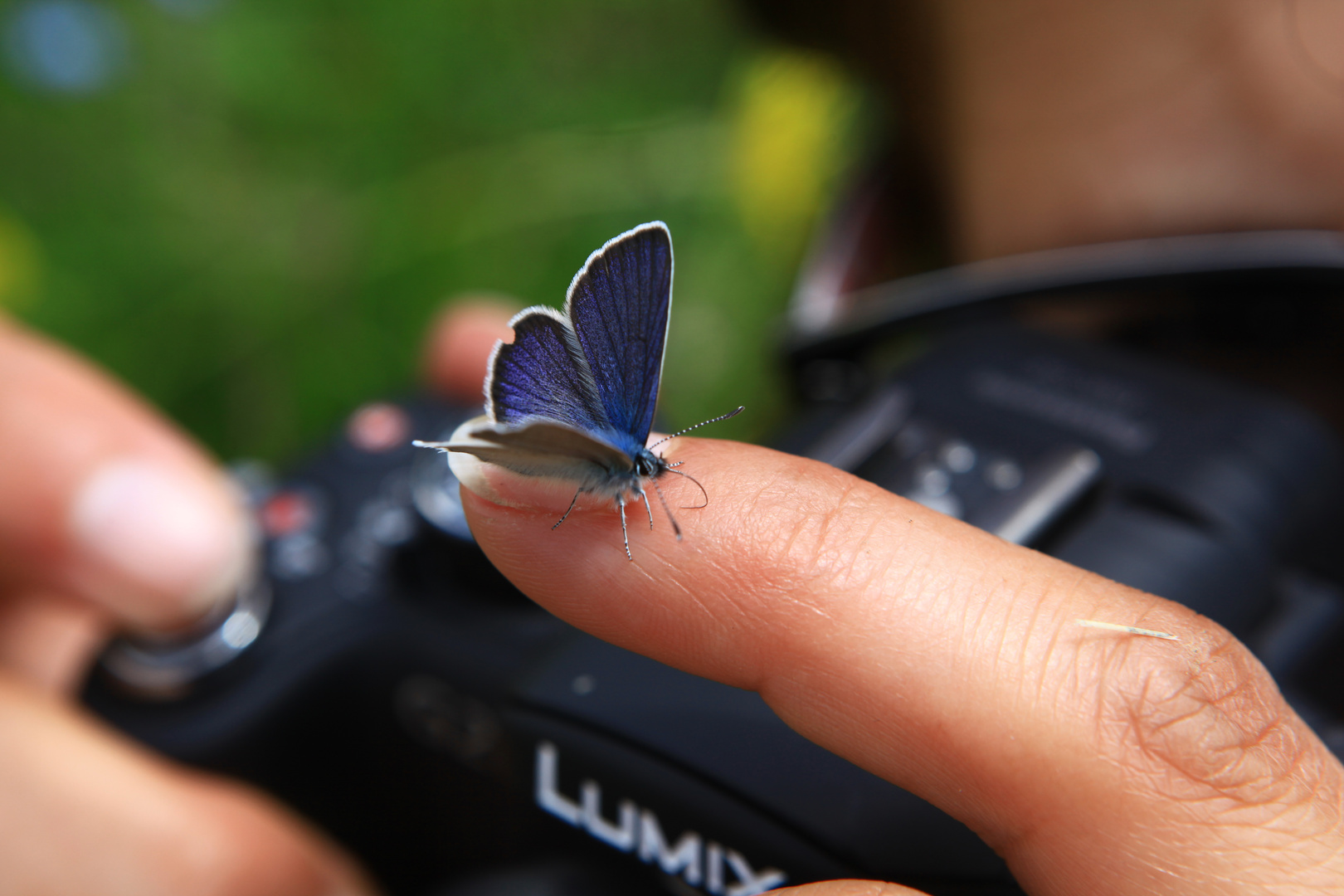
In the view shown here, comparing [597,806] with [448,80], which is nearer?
[597,806]

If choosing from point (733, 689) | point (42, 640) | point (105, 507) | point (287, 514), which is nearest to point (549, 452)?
point (733, 689)

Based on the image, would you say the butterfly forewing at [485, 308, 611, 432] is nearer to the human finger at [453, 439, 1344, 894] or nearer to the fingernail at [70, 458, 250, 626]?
the human finger at [453, 439, 1344, 894]

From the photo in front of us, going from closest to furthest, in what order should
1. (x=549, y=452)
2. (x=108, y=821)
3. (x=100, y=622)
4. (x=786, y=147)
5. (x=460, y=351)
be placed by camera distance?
1. (x=549, y=452)
2. (x=108, y=821)
3. (x=100, y=622)
4. (x=460, y=351)
5. (x=786, y=147)

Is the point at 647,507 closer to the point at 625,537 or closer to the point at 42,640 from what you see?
the point at 625,537

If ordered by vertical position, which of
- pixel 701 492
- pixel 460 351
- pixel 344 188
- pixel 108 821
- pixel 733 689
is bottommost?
pixel 108 821

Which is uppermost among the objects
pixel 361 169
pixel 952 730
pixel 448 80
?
pixel 448 80

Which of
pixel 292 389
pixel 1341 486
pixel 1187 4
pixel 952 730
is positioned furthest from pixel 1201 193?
pixel 292 389

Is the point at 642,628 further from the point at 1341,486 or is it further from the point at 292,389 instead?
the point at 292,389
